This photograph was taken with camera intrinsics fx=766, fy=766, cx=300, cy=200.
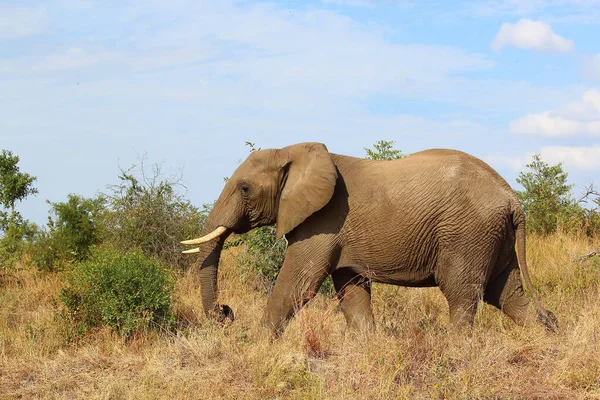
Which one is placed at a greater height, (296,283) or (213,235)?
(213,235)

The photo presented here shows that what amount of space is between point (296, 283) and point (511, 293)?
8.21 feet

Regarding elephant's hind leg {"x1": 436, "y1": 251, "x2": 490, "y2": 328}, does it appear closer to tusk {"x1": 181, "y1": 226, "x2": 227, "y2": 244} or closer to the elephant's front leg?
the elephant's front leg

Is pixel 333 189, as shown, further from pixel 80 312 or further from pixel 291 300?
pixel 80 312

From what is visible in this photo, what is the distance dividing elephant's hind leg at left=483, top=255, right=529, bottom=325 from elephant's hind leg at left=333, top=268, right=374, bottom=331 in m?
1.44

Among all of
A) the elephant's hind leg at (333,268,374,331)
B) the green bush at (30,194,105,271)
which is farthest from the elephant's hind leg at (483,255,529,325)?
the green bush at (30,194,105,271)

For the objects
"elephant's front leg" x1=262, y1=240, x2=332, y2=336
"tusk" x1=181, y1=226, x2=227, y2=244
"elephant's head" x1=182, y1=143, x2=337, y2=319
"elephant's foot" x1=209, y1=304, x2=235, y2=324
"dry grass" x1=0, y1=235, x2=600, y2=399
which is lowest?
A: "dry grass" x1=0, y1=235, x2=600, y2=399

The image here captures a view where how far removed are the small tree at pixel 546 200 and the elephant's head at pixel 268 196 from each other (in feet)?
29.1

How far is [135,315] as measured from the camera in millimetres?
9219

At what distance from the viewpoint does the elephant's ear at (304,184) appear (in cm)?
832

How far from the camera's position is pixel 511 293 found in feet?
28.8

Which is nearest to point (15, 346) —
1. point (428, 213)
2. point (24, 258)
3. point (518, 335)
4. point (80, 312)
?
point (80, 312)

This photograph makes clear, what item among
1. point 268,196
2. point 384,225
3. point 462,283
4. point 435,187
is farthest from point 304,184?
point 462,283

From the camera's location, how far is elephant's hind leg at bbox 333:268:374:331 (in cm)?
876

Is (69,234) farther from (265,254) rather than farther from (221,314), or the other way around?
(221,314)
